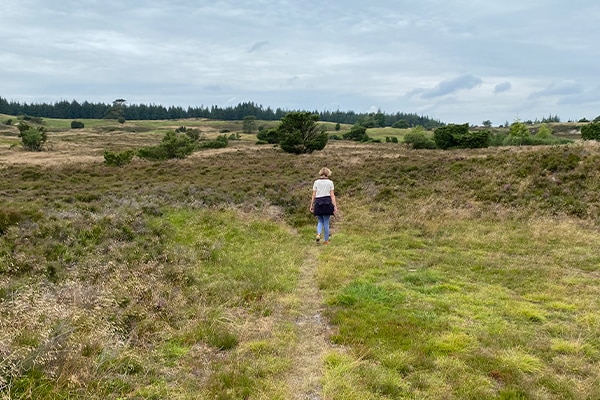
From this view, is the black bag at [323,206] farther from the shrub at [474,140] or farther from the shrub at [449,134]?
the shrub at [449,134]

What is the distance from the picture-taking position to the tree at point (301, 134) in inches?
1827

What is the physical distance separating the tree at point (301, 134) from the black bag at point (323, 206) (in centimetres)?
3406

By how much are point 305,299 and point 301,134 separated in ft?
132

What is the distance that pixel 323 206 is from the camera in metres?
12.5

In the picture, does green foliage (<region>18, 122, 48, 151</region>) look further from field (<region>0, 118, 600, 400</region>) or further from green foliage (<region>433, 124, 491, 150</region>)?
green foliage (<region>433, 124, 491, 150</region>)

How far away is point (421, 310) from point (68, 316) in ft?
18.9

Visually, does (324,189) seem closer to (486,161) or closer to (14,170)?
(486,161)

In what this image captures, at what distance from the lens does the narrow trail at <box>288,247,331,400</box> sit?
4961mm

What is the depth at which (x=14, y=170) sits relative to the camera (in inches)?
1344

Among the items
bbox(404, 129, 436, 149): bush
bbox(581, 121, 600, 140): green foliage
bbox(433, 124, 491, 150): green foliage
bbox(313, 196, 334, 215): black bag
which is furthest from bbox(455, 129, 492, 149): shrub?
bbox(313, 196, 334, 215): black bag

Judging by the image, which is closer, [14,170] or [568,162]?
[568,162]

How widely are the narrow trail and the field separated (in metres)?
0.03

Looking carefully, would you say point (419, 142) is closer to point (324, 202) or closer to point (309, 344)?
point (324, 202)

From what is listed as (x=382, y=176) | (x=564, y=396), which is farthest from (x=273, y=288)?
(x=382, y=176)
